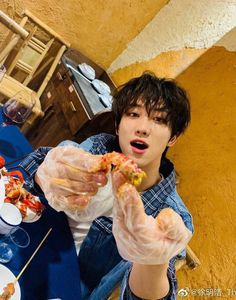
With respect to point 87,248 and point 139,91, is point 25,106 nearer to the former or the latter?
point 139,91

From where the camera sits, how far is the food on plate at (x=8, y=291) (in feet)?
3.14

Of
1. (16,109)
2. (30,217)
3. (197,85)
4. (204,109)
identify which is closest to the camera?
(30,217)

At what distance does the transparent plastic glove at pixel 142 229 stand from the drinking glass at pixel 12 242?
39cm

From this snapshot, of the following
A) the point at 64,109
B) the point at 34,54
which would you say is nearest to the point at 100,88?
the point at 64,109

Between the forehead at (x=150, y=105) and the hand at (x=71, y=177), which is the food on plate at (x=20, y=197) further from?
the forehead at (x=150, y=105)

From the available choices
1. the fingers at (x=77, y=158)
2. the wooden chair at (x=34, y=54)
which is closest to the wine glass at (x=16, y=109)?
the fingers at (x=77, y=158)

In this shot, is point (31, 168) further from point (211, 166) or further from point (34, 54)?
point (34, 54)

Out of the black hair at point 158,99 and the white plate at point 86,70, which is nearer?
the black hair at point 158,99

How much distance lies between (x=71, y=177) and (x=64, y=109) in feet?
6.22

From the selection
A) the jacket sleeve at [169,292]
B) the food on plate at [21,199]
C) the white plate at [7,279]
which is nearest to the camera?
the white plate at [7,279]

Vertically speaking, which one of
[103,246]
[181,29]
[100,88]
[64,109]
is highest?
[181,29]

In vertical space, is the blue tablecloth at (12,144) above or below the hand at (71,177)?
below

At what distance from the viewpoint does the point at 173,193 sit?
1589 mm

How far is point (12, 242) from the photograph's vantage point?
3.69 feet
